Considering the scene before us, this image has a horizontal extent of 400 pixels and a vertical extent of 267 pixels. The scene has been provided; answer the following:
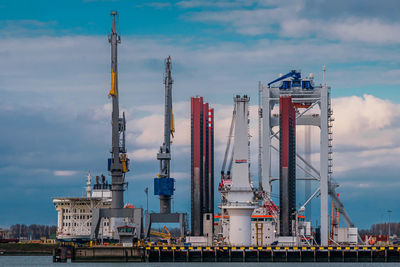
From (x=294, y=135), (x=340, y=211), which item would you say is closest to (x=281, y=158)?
(x=294, y=135)

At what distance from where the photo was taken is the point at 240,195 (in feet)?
303

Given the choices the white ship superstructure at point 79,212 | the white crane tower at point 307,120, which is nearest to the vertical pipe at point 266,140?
the white crane tower at point 307,120

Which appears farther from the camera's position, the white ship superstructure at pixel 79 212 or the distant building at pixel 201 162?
the white ship superstructure at pixel 79 212

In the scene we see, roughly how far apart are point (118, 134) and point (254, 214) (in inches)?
795

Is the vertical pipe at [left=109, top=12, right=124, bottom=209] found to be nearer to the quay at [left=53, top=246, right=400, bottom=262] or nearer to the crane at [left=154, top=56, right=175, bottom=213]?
the crane at [left=154, top=56, right=175, bottom=213]

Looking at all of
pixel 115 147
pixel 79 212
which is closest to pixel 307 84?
pixel 115 147

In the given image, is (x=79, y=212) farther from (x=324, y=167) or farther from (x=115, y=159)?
(x=324, y=167)

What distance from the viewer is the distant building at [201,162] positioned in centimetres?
11112

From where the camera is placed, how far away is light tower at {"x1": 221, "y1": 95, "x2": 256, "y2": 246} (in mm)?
91875

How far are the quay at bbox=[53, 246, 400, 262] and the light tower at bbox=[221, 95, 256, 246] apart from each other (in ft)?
6.22

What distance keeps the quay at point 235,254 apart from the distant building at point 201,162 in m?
17.1

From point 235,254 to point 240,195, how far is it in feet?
20.3

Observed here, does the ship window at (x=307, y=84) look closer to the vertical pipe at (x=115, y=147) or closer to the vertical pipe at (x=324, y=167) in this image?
the vertical pipe at (x=324, y=167)

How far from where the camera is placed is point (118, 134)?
107 m
